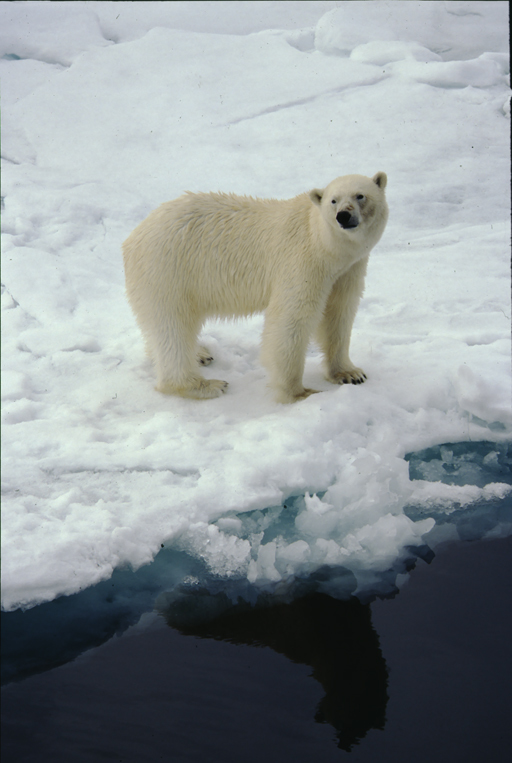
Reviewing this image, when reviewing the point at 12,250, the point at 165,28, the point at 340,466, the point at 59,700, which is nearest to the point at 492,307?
the point at 340,466

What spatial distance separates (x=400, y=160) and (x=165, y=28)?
327cm

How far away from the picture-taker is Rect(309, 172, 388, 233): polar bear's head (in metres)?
3.10

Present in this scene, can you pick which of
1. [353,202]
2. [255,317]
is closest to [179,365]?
[353,202]

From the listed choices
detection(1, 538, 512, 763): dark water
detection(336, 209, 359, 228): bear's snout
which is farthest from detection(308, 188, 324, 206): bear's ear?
detection(1, 538, 512, 763): dark water

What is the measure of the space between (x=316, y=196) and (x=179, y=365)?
3.84 ft

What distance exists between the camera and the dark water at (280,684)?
78.1 inches

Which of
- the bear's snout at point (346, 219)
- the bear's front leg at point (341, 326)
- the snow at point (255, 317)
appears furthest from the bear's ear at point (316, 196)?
the snow at point (255, 317)

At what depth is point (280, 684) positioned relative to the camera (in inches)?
86.0

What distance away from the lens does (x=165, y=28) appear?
7.71 m

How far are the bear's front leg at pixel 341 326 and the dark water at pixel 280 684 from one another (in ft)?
5.00

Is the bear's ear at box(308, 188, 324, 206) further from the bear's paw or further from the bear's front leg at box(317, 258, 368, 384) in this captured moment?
the bear's paw

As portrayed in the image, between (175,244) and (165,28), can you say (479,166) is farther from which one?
(175,244)

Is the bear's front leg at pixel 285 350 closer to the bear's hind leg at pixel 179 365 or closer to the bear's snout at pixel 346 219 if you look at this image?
the bear's hind leg at pixel 179 365

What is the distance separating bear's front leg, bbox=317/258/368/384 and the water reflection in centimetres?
159
